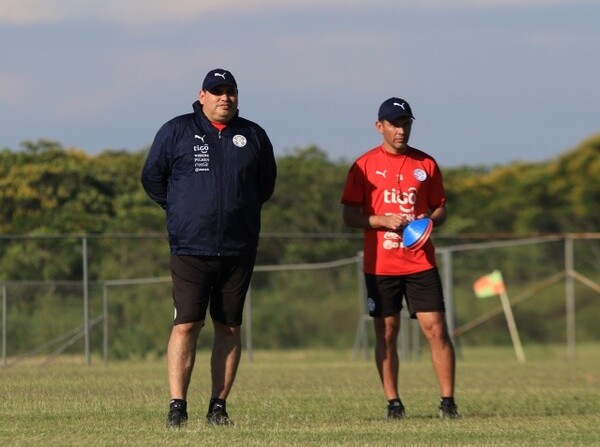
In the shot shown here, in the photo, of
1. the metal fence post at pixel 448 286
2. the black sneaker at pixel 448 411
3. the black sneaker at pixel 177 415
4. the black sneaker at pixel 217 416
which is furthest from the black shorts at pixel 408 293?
the metal fence post at pixel 448 286

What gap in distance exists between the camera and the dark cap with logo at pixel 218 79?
8391mm

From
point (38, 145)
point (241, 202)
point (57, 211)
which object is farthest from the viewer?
point (38, 145)

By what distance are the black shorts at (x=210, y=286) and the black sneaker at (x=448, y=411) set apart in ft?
4.82

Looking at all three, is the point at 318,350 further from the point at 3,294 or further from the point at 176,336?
the point at 176,336

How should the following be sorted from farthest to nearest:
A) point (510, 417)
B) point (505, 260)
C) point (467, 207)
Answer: point (467, 207), point (505, 260), point (510, 417)

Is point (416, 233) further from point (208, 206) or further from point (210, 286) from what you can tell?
point (208, 206)

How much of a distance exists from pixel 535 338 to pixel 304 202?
27.4 ft

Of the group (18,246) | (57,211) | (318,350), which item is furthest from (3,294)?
(318,350)

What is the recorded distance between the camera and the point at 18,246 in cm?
2091

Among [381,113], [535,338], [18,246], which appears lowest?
[535,338]

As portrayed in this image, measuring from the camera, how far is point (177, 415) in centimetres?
827

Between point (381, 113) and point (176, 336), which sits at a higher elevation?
point (381, 113)

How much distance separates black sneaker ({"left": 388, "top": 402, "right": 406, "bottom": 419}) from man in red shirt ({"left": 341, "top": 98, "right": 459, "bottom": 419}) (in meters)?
0.09

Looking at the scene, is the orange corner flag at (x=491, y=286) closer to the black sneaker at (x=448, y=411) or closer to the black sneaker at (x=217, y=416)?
the black sneaker at (x=448, y=411)
